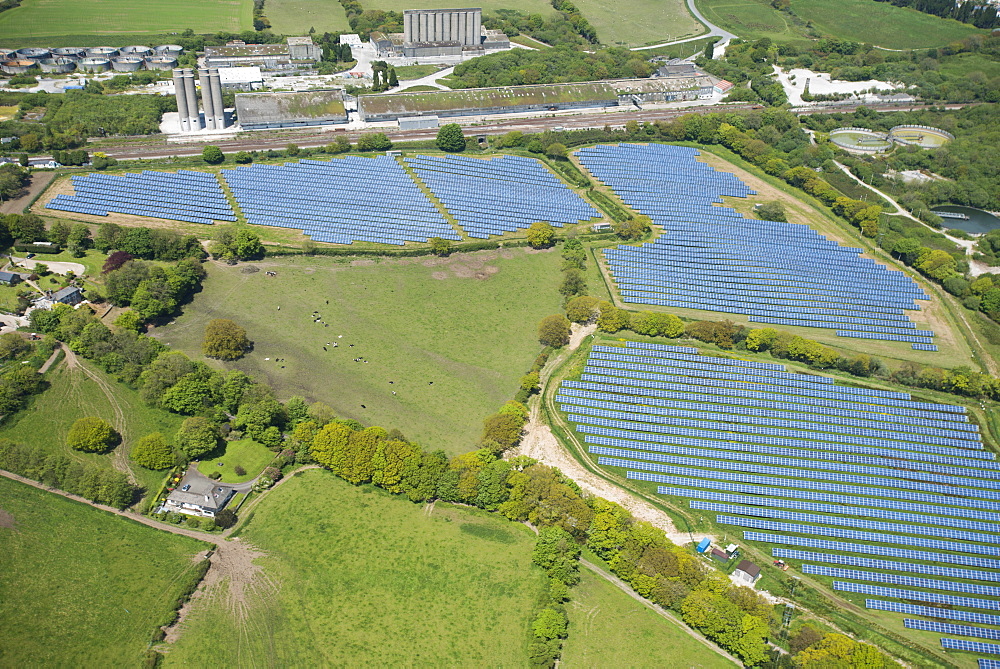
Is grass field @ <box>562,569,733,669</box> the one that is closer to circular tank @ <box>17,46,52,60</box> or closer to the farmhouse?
the farmhouse

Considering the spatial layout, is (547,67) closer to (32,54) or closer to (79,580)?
(32,54)

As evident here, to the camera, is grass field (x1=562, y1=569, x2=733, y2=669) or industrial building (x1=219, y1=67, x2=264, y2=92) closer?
grass field (x1=562, y1=569, x2=733, y2=669)

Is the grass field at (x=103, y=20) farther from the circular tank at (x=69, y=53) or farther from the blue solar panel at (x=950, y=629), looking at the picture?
the blue solar panel at (x=950, y=629)

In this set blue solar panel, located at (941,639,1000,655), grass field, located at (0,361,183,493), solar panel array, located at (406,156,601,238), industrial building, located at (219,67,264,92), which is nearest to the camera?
blue solar panel, located at (941,639,1000,655)

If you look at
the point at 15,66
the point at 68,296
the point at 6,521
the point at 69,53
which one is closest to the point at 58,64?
the point at 69,53

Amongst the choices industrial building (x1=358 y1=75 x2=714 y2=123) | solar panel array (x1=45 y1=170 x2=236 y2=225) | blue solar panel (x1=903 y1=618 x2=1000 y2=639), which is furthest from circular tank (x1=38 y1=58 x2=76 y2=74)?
blue solar panel (x1=903 y1=618 x2=1000 y2=639)

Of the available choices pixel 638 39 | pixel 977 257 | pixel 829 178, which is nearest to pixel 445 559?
pixel 977 257
